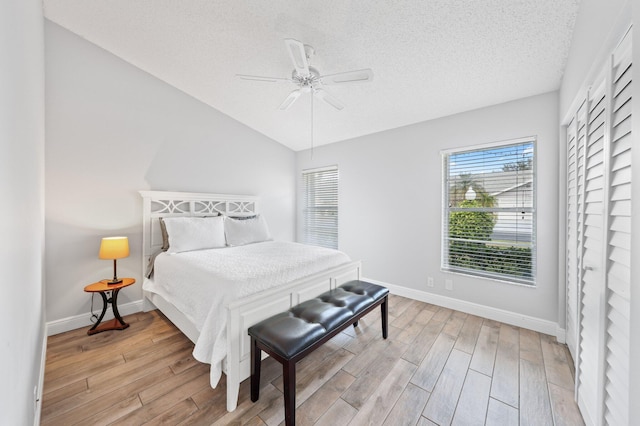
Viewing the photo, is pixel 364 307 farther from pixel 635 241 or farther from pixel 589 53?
pixel 589 53

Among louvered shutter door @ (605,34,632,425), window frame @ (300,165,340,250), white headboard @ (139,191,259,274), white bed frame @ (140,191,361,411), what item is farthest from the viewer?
window frame @ (300,165,340,250)

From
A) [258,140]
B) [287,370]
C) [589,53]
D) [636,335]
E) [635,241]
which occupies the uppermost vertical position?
[258,140]

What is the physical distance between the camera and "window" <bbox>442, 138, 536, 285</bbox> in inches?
103

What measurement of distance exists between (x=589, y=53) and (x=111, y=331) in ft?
14.7

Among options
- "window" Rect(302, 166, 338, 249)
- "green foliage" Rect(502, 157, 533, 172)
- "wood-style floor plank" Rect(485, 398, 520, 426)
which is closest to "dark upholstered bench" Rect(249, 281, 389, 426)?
"wood-style floor plank" Rect(485, 398, 520, 426)

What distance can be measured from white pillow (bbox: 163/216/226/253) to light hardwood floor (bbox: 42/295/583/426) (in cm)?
92

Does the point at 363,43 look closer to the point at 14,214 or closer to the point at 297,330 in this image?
the point at 297,330

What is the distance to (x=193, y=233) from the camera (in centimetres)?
298

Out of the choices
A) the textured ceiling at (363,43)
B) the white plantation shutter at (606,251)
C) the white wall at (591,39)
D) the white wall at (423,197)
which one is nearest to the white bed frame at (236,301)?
the white wall at (423,197)

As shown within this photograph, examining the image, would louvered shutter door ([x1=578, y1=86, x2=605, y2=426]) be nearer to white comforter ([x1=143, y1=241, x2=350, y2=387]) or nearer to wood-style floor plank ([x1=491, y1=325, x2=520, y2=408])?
wood-style floor plank ([x1=491, y1=325, x2=520, y2=408])

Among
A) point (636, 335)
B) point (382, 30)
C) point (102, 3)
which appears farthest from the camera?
point (102, 3)

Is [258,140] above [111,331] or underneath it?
above

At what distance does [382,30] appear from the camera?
1.97 meters

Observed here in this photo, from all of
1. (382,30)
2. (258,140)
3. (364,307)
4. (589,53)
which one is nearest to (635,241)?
(589,53)
